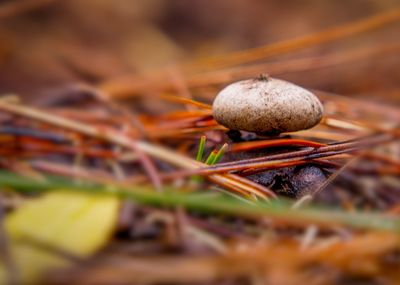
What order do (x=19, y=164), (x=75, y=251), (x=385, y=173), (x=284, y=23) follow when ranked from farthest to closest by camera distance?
(x=284, y=23), (x=385, y=173), (x=19, y=164), (x=75, y=251)

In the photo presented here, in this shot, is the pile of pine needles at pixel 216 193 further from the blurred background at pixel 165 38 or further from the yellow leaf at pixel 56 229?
the blurred background at pixel 165 38

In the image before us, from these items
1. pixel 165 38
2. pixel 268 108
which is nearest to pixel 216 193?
pixel 268 108

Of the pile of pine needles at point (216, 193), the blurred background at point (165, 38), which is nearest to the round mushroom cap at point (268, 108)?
the pile of pine needles at point (216, 193)

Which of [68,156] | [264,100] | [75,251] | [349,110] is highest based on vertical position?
[349,110]

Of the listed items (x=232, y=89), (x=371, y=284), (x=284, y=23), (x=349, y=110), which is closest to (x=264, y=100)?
(x=232, y=89)

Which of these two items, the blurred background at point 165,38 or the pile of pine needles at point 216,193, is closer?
the pile of pine needles at point 216,193

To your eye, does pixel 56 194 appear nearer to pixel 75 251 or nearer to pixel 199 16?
pixel 75 251

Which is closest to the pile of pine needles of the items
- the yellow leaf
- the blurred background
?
the yellow leaf
